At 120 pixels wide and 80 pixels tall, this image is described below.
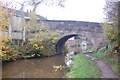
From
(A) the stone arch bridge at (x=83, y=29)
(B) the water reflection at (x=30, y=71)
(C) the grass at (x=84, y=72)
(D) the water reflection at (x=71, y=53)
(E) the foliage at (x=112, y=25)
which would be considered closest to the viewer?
(C) the grass at (x=84, y=72)

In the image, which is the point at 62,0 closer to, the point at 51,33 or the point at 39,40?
the point at 51,33

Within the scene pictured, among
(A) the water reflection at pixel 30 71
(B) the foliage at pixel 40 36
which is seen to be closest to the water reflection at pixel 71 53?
(A) the water reflection at pixel 30 71

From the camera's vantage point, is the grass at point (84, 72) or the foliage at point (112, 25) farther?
the foliage at point (112, 25)

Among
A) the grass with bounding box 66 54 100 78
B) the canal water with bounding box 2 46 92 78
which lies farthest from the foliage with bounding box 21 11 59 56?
the grass with bounding box 66 54 100 78

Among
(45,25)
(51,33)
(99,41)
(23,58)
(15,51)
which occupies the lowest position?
(23,58)

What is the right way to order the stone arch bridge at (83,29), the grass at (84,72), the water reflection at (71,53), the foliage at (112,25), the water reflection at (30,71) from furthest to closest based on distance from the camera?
1. the stone arch bridge at (83,29)
2. the water reflection at (71,53)
3. the water reflection at (30,71)
4. the foliage at (112,25)
5. the grass at (84,72)

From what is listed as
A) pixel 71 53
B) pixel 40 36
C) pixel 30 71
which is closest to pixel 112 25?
pixel 30 71

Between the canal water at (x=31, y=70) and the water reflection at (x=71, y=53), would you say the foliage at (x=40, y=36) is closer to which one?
the water reflection at (x=71, y=53)

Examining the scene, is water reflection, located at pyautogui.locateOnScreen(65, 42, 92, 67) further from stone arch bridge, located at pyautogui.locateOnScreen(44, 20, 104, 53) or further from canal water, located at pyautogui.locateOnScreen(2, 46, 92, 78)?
stone arch bridge, located at pyautogui.locateOnScreen(44, 20, 104, 53)

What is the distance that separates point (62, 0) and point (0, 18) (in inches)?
388

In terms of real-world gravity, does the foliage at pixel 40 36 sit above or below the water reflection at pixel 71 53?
above

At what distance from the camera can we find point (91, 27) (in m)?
8.84

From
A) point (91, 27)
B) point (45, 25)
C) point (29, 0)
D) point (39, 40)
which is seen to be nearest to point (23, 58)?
point (39, 40)

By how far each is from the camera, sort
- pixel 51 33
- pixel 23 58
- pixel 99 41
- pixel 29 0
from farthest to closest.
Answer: pixel 29 0
pixel 51 33
pixel 99 41
pixel 23 58
